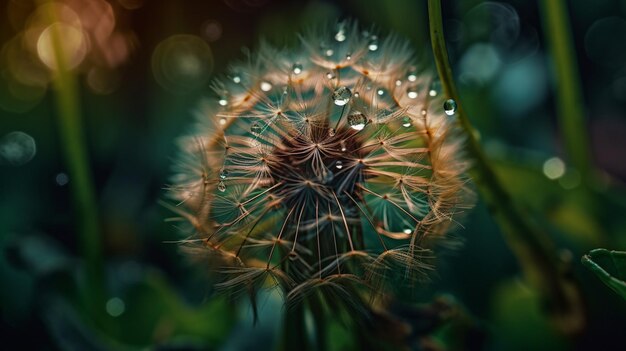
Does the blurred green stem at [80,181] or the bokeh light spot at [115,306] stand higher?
the blurred green stem at [80,181]

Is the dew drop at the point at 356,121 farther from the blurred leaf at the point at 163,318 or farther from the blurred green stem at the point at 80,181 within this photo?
the blurred green stem at the point at 80,181

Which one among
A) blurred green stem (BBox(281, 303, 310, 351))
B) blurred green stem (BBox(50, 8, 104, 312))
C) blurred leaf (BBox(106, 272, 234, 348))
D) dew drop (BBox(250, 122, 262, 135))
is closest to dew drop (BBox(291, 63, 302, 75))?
dew drop (BBox(250, 122, 262, 135))

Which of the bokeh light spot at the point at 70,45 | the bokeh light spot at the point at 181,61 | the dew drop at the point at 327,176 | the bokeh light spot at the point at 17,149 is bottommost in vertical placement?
the dew drop at the point at 327,176

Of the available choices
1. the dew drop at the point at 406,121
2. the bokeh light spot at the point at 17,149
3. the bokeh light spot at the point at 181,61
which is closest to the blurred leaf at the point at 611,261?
the dew drop at the point at 406,121

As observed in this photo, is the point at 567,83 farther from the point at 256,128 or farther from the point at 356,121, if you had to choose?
the point at 256,128

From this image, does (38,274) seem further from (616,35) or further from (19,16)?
(616,35)

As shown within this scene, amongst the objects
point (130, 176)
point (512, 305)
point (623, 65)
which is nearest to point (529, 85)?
point (623, 65)
